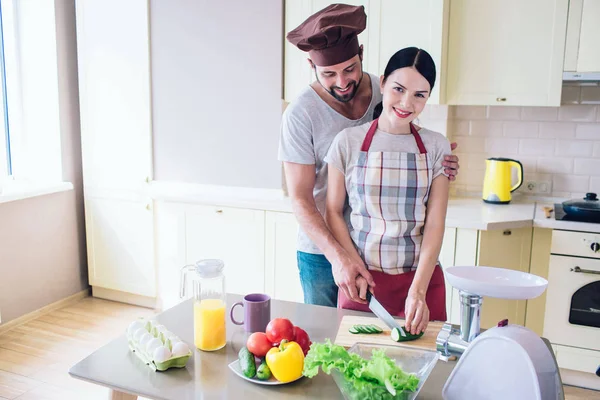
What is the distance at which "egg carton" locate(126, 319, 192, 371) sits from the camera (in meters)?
1.24

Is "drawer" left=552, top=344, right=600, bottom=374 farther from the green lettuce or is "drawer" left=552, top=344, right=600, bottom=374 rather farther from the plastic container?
the green lettuce

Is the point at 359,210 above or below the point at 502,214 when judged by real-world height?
above

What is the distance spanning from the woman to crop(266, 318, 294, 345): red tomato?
32cm

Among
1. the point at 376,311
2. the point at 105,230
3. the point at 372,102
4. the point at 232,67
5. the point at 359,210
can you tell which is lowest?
the point at 105,230

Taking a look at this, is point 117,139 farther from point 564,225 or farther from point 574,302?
point 574,302

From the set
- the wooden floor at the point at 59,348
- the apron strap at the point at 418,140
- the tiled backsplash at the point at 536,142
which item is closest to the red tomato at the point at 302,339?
the apron strap at the point at 418,140

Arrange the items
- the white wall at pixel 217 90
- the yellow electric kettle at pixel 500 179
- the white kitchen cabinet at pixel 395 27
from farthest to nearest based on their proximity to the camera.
Result: the white wall at pixel 217 90
the yellow electric kettle at pixel 500 179
the white kitchen cabinet at pixel 395 27

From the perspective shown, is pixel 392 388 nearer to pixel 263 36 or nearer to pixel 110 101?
pixel 263 36

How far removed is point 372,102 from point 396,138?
0.30m

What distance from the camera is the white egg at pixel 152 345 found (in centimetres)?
126

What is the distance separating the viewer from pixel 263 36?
128 inches

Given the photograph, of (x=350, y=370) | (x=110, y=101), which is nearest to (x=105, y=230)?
(x=110, y=101)

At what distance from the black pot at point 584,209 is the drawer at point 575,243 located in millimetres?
91

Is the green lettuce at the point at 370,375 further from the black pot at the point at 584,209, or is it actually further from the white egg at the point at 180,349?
the black pot at the point at 584,209
